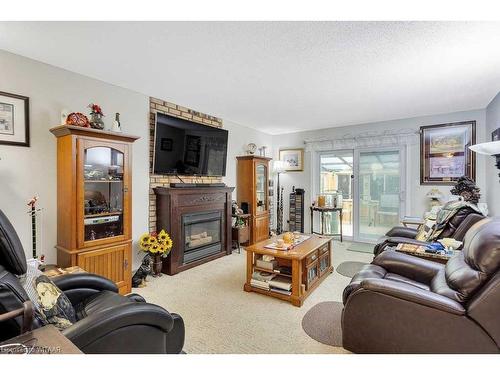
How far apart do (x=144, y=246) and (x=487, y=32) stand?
3.74 meters

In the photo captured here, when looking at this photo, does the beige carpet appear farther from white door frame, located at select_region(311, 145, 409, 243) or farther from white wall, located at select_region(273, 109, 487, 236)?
white wall, located at select_region(273, 109, 487, 236)

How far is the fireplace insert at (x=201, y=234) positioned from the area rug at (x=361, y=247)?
2387mm

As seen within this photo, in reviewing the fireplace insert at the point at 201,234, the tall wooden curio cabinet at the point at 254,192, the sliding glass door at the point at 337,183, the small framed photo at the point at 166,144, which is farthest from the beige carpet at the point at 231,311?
the sliding glass door at the point at 337,183

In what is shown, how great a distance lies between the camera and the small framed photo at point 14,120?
87.4 inches

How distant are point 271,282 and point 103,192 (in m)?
1.99

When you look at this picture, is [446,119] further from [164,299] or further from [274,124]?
[164,299]

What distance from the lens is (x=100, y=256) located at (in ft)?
8.32

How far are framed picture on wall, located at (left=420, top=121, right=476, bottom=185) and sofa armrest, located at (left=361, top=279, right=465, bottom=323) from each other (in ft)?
11.8

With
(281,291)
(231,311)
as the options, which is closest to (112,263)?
(231,311)

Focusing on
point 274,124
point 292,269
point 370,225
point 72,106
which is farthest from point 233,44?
point 370,225

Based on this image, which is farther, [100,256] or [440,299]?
[100,256]

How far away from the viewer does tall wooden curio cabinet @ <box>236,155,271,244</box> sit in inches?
190

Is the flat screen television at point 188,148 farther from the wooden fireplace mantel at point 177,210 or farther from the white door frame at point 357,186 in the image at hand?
the white door frame at point 357,186

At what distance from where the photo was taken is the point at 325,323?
2162 mm
